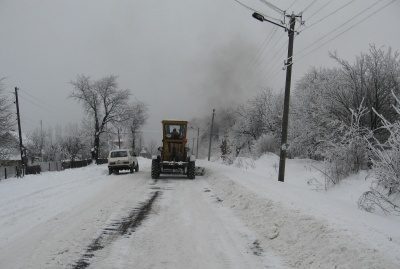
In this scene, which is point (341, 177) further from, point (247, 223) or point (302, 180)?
point (247, 223)

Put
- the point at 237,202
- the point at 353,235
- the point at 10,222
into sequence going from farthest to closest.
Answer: the point at 237,202, the point at 10,222, the point at 353,235

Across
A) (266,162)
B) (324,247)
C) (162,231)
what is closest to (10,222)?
(162,231)

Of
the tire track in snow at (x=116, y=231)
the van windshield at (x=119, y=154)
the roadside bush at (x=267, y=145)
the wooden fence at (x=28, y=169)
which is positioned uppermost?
the roadside bush at (x=267, y=145)

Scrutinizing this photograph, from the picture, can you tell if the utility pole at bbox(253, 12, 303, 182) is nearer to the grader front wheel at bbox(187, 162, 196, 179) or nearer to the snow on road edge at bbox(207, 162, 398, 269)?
the grader front wheel at bbox(187, 162, 196, 179)

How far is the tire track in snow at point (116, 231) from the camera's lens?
4660 mm

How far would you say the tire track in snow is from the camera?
466 centimetres

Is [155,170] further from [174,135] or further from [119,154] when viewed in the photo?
[119,154]

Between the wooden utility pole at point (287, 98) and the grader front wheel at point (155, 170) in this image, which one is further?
the grader front wheel at point (155, 170)

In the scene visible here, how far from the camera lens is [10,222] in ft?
23.1

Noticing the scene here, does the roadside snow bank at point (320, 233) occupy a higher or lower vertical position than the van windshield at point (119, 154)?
lower

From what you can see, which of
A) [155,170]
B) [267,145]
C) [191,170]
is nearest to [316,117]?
[191,170]

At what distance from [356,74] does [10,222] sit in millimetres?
16959

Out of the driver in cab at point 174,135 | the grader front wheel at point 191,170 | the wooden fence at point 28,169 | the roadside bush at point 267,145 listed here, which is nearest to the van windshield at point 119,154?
the driver in cab at point 174,135

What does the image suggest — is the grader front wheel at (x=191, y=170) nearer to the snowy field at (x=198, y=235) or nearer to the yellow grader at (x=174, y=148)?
the yellow grader at (x=174, y=148)
